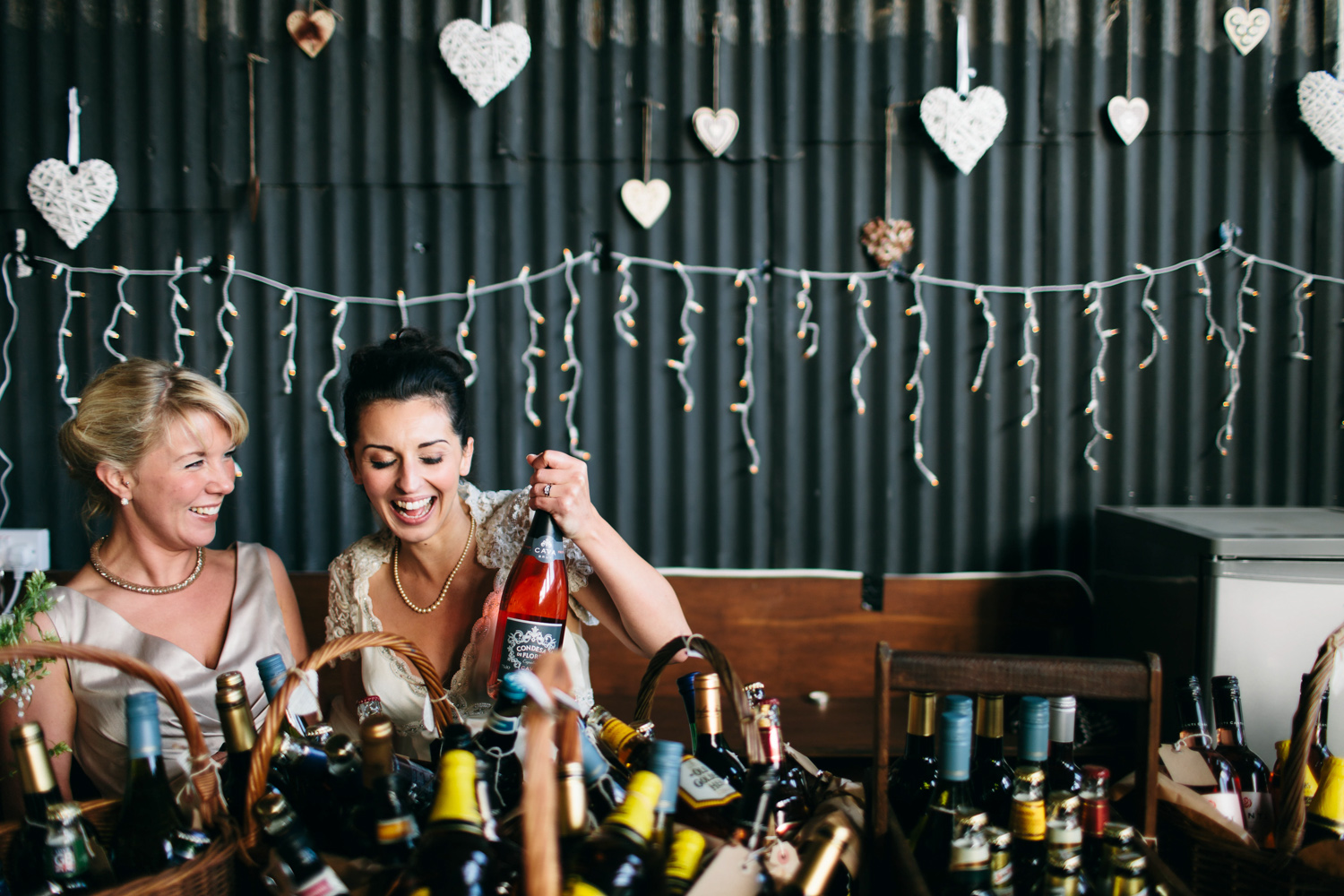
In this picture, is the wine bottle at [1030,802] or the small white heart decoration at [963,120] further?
the small white heart decoration at [963,120]

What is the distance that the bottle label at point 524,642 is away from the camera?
922mm

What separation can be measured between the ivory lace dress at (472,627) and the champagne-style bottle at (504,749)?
32 cm

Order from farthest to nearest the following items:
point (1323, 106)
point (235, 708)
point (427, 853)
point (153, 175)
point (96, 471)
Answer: point (153, 175), point (1323, 106), point (96, 471), point (235, 708), point (427, 853)

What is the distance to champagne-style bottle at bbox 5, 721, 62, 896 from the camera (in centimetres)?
69

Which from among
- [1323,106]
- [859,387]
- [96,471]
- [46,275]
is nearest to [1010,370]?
[859,387]

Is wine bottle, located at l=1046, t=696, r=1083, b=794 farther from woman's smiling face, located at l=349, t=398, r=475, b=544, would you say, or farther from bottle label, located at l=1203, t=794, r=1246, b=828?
woman's smiling face, located at l=349, t=398, r=475, b=544

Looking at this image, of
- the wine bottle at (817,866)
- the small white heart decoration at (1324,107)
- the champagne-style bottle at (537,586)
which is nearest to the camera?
the wine bottle at (817,866)

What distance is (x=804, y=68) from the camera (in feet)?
6.61

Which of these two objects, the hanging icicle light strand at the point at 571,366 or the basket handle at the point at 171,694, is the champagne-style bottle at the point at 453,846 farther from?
the hanging icicle light strand at the point at 571,366

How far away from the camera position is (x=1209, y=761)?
98cm

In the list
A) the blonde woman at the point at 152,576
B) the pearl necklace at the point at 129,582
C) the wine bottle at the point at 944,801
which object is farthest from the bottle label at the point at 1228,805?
the pearl necklace at the point at 129,582

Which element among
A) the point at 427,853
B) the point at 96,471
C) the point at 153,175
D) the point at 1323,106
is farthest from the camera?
the point at 153,175

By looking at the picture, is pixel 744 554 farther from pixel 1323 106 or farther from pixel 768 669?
pixel 1323 106

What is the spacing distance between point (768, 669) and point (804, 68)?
5.41 ft
